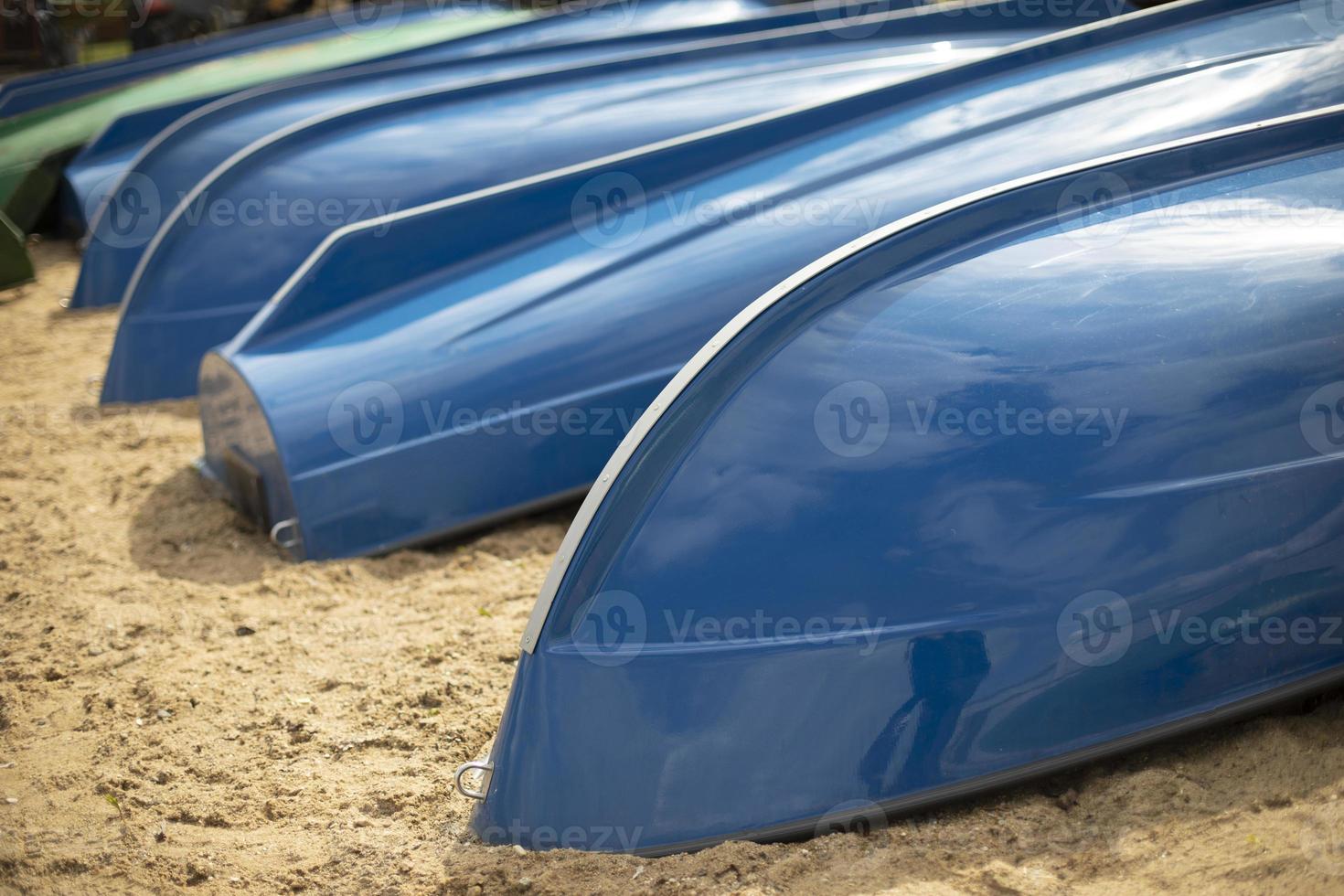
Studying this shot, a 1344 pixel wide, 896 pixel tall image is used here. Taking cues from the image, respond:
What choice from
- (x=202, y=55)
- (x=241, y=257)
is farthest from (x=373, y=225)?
(x=202, y=55)

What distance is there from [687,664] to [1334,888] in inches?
51.8

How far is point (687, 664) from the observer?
252 centimetres

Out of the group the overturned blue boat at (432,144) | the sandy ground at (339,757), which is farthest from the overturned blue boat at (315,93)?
the sandy ground at (339,757)

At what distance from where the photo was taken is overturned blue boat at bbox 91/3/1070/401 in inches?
217

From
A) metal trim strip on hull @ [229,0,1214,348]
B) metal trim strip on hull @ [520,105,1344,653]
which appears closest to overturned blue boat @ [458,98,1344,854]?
metal trim strip on hull @ [520,105,1344,653]

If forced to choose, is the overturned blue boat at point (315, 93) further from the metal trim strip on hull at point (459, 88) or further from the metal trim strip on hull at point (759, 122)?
the metal trim strip on hull at point (759, 122)

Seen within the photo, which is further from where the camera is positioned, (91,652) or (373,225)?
(373,225)

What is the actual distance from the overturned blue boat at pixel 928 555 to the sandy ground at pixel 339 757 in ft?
0.39

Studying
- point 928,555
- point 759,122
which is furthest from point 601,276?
point 928,555

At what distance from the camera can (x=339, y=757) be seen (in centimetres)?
312

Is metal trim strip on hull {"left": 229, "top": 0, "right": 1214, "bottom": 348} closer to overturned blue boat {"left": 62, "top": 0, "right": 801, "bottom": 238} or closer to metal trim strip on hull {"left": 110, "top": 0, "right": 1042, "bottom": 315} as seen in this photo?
metal trim strip on hull {"left": 110, "top": 0, "right": 1042, "bottom": 315}

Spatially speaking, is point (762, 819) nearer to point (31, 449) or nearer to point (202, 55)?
point (31, 449)

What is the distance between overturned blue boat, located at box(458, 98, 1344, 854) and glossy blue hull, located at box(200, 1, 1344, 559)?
1386 mm

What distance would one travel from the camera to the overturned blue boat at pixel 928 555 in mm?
2490
